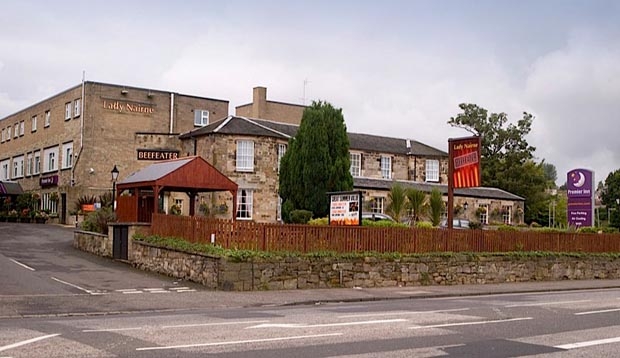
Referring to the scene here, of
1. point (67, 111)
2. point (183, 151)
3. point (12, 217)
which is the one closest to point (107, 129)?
point (67, 111)

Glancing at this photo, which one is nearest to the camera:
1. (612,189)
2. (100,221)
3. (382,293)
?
(382,293)

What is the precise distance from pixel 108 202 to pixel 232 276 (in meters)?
26.0

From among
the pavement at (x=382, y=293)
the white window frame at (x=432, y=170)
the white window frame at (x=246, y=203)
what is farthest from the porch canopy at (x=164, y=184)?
the white window frame at (x=432, y=170)

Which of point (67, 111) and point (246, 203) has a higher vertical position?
point (67, 111)

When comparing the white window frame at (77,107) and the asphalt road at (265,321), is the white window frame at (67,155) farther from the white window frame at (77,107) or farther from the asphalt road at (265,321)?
the asphalt road at (265,321)

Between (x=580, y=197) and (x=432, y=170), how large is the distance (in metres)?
17.4

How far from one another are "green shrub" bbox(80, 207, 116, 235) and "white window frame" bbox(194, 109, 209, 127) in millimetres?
23014

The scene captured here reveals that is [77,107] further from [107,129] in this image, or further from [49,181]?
[49,181]

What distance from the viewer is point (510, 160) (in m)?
73.8

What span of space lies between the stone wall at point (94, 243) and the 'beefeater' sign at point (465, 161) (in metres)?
13.4

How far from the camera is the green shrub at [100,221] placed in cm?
3194

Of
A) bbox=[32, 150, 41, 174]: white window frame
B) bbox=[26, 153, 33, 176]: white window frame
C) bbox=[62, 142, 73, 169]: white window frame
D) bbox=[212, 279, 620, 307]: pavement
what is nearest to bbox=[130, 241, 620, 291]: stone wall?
bbox=[212, 279, 620, 307]: pavement

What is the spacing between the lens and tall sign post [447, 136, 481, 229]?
28453 mm

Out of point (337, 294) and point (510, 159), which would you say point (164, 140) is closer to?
point (337, 294)
